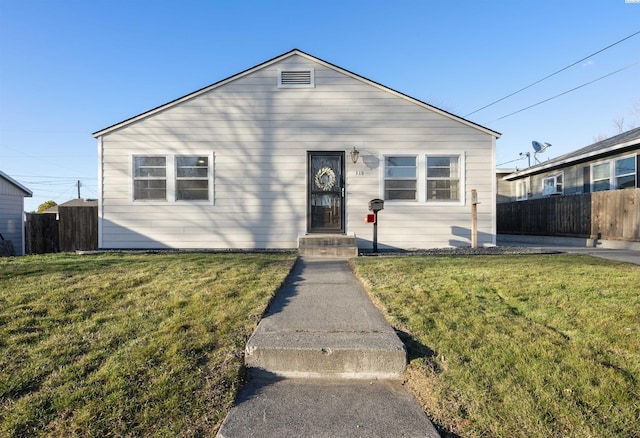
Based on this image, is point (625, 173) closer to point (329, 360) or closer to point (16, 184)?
point (329, 360)

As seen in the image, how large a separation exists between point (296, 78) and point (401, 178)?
3.95m

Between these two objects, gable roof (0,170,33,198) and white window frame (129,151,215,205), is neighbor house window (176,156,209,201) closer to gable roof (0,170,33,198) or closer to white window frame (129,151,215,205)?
white window frame (129,151,215,205)

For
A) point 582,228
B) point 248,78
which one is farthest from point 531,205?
point 248,78

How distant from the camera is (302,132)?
916 centimetres

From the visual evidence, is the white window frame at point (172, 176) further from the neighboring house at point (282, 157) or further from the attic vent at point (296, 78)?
the attic vent at point (296, 78)

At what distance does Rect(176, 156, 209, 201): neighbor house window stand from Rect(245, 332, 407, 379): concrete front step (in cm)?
733

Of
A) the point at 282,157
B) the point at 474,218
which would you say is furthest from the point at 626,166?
the point at 282,157

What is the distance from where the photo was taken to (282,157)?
30.1 feet

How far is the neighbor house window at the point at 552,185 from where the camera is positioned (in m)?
14.2

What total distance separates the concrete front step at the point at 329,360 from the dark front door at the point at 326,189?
6.66 meters

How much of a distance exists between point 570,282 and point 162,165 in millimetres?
9294

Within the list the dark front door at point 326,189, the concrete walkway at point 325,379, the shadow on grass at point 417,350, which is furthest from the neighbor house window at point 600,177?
the shadow on grass at point 417,350

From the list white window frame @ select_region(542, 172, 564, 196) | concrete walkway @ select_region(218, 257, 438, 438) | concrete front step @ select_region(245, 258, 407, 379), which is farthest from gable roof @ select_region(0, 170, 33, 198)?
white window frame @ select_region(542, 172, 564, 196)

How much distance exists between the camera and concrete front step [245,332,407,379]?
8.45ft
